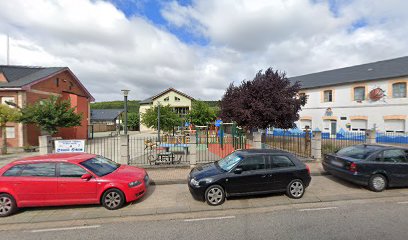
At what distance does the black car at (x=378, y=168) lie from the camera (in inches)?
255

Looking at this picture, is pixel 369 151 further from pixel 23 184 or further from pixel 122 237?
pixel 23 184

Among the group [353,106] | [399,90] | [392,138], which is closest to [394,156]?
[392,138]

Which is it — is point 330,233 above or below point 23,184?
below

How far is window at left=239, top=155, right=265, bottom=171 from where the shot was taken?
584cm

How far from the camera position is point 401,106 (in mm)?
19422

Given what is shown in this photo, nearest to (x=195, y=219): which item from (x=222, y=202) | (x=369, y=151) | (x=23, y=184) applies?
(x=222, y=202)

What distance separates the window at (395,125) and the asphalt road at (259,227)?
19.7 meters

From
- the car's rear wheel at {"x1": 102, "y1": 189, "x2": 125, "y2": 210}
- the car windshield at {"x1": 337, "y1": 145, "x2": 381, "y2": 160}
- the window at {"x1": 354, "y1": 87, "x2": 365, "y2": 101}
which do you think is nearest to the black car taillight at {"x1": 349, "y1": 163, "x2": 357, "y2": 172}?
the car windshield at {"x1": 337, "y1": 145, "x2": 381, "y2": 160}

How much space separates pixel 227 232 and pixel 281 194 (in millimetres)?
2913

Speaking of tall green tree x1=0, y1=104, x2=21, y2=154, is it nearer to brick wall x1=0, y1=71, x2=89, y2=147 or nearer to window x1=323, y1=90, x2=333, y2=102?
brick wall x1=0, y1=71, x2=89, y2=147

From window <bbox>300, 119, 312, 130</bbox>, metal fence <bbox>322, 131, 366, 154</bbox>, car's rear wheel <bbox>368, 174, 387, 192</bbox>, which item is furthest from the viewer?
window <bbox>300, 119, 312, 130</bbox>

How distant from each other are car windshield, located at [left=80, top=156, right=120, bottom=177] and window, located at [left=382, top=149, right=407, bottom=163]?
8.66 metres

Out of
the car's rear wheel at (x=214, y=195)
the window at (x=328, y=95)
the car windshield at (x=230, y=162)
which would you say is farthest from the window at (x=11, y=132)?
the window at (x=328, y=95)

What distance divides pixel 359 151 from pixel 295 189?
3.17 metres
